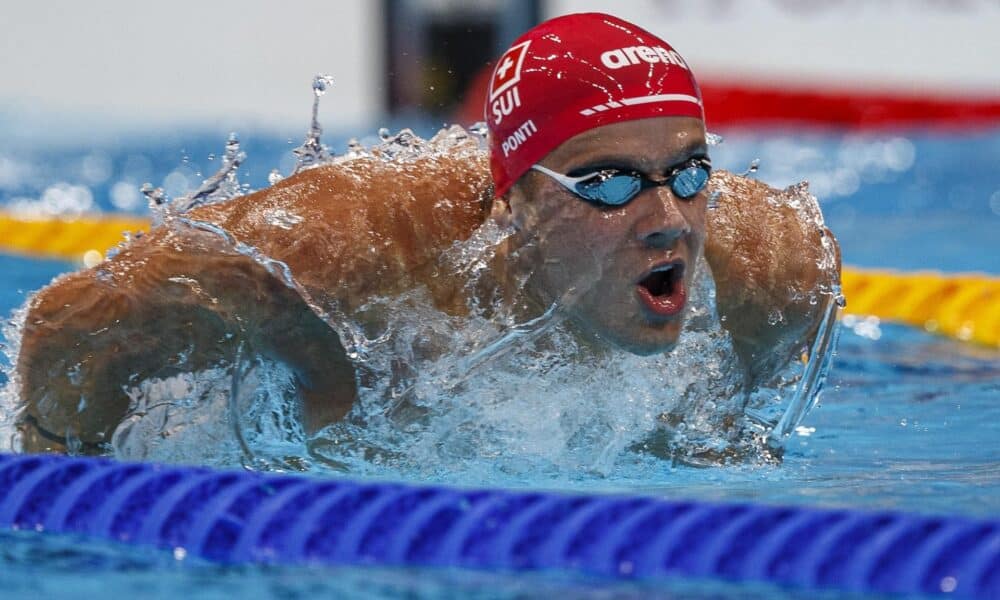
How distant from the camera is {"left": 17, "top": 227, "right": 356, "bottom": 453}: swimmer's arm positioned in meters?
2.35

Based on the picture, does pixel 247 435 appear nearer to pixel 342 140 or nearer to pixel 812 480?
pixel 812 480

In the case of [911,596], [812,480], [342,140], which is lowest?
[911,596]

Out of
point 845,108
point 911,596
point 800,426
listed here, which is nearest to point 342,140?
point 845,108

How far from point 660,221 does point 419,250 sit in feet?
1.42

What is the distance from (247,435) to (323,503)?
1.86 feet

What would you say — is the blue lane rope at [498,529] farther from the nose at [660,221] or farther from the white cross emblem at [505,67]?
the white cross emblem at [505,67]

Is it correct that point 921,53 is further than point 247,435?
Yes

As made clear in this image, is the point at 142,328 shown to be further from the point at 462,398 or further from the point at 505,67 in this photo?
the point at 505,67

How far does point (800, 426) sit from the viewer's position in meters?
3.25

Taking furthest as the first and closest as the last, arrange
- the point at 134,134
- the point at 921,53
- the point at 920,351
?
the point at 134,134 → the point at 921,53 → the point at 920,351

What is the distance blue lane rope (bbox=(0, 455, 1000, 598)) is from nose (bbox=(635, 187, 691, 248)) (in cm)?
46

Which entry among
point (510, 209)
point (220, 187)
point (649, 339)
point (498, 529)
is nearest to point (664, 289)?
point (649, 339)

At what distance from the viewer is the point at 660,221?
7.66 feet

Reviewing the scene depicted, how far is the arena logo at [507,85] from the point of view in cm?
247
